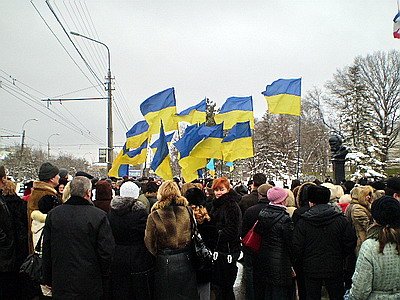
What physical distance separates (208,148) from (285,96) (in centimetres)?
273

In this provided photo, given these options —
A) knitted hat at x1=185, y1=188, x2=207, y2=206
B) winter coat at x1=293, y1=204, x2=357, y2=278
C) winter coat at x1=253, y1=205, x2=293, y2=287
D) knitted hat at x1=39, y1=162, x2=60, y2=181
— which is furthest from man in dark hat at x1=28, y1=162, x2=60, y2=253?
winter coat at x1=293, y1=204, x2=357, y2=278

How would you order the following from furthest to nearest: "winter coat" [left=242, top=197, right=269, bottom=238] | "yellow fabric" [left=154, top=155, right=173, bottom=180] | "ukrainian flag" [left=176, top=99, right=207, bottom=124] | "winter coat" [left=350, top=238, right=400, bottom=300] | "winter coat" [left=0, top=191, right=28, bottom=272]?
1. "ukrainian flag" [left=176, top=99, right=207, bottom=124]
2. "yellow fabric" [left=154, top=155, right=173, bottom=180]
3. "winter coat" [left=242, top=197, right=269, bottom=238]
4. "winter coat" [left=0, top=191, right=28, bottom=272]
5. "winter coat" [left=350, top=238, right=400, bottom=300]

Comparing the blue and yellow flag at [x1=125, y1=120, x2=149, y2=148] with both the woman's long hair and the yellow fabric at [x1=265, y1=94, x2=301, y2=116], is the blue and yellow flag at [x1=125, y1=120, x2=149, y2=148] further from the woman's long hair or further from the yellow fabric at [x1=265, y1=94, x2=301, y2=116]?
the woman's long hair

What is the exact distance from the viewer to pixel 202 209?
20.7ft

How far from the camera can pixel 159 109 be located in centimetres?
1194

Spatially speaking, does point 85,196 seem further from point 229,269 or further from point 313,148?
point 313,148

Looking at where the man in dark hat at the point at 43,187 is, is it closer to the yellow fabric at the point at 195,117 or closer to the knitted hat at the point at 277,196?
the knitted hat at the point at 277,196

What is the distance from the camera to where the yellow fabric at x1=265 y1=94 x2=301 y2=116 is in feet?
41.8

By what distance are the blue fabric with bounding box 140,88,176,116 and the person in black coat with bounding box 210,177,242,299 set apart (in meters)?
5.37

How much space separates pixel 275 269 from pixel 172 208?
1.70 meters

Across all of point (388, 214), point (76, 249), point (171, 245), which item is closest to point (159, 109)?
point (171, 245)

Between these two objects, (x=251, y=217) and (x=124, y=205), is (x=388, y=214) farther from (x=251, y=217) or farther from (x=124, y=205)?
(x=124, y=205)

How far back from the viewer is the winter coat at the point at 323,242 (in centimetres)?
565

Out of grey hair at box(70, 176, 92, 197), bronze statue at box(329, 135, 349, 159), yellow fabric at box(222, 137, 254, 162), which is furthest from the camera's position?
bronze statue at box(329, 135, 349, 159)
